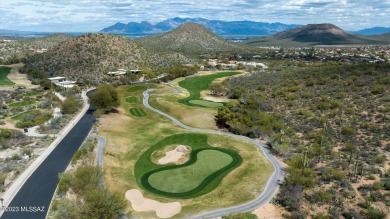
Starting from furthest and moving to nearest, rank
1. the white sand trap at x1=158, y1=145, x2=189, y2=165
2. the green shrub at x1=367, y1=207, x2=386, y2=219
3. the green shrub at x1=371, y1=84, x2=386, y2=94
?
the green shrub at x1=371, y1=84, x2=386, y2=94, the white sand trap at x1=158, y1=145, x2=189, y2=165, the green shrub at x1=367, y1=207, x2=386, y2=219

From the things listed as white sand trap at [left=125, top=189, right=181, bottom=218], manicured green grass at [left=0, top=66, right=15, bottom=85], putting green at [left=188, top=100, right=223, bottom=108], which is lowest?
white sand trap at [left=125, top=189, right=181, bottom=218]

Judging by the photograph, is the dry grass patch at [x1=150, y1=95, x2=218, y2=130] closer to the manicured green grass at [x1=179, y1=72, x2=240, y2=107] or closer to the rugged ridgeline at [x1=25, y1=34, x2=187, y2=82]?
the manicured green grass at [x1=179, y1=72, x2=240, y2=107]

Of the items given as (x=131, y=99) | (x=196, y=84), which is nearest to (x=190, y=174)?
(x=131, y=99)

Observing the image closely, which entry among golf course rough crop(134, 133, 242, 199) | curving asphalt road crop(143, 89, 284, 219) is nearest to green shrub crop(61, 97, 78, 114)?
golf course rough crop(134, 133, 242, 199)

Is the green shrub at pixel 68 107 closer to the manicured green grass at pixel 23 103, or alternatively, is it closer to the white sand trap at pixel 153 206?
the manicured green grass at pixel 23 103

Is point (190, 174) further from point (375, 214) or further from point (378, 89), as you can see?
point (378, 89)

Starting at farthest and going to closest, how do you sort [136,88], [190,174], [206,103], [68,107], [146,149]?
[136,88]
[206,103]
[68,107]
[146,149]
[190,174]
